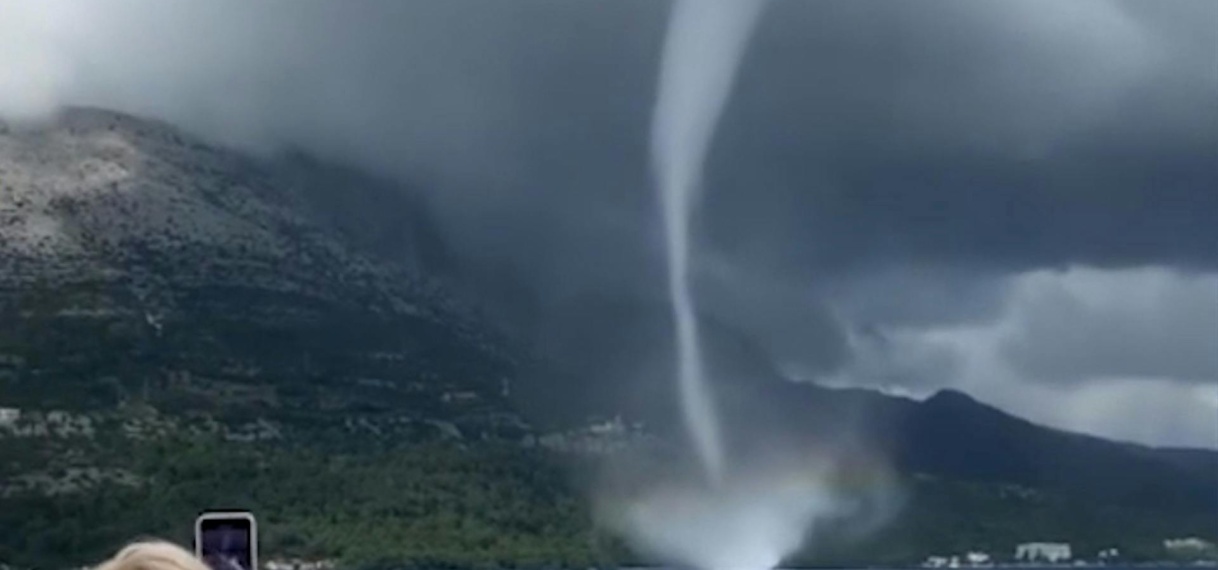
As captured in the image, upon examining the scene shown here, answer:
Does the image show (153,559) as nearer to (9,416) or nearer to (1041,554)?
(9,416)

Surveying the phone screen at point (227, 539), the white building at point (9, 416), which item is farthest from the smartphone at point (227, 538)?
the white building at point (9, 416)

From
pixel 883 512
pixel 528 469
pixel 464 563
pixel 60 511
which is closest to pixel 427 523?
pixel 464 563

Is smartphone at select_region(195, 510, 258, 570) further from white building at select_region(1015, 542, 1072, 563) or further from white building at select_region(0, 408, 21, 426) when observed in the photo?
white building at select_region(1015, 542, 1072, 563)

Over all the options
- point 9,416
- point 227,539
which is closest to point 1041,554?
point 9,416

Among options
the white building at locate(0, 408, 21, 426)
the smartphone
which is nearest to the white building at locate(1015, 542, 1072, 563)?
the white building at locate(0, 408, 21, 426)

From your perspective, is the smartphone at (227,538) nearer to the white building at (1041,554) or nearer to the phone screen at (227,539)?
the phone screen at (227,539)

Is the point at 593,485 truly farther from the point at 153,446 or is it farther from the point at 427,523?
the point at 153,446
